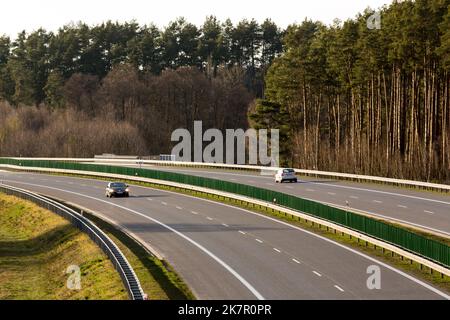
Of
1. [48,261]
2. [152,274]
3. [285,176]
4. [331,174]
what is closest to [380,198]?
[285,176]

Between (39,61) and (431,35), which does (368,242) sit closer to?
(431,35)

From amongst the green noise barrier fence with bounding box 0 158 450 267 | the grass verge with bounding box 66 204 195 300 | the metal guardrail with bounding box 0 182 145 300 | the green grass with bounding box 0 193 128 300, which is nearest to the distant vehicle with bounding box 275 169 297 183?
the green noise barrier fence with bounding box 0 158 450 267

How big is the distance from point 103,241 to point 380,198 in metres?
23.9

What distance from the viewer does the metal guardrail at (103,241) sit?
29150 millimetres

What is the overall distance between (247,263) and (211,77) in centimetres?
12080

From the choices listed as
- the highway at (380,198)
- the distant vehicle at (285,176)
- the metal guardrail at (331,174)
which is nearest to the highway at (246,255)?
the highway at (380,198)

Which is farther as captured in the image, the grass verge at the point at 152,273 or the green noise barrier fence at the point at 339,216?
the green noise barrier fence at the point at 339,216

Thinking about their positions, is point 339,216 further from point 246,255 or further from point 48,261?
point 48,261

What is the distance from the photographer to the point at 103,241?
1512 inches

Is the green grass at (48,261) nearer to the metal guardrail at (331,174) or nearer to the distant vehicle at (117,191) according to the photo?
the distant vehicle at (117,191)

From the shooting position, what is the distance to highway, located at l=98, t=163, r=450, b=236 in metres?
46.3

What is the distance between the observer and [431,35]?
75.0 meters

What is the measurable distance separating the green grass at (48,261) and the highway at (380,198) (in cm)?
1663
